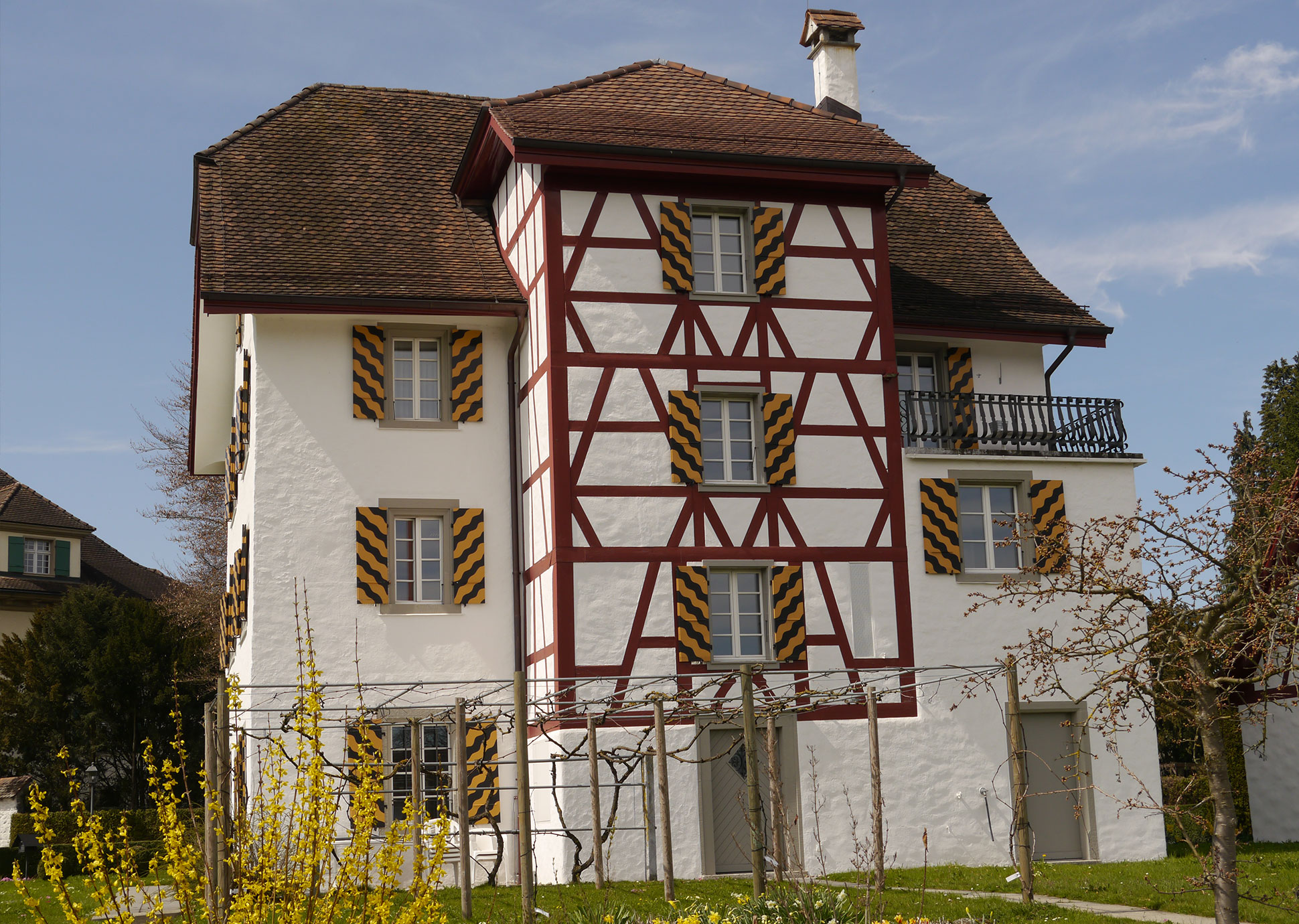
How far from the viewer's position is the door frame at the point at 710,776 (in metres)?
18.7

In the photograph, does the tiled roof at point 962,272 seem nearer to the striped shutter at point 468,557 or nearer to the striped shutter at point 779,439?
the striped shutter at point 779,439

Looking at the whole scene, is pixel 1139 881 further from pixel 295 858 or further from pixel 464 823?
pixel 295 858

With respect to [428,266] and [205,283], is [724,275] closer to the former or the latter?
[428,266]

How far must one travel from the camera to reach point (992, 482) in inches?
829

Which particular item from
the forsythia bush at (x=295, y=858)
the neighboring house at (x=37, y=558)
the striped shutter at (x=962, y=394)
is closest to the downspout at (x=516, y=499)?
the striped shutter at (x=962, y=394)

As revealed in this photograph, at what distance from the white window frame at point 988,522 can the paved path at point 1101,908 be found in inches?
237

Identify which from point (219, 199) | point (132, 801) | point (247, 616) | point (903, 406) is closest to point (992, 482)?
point (903, 406)

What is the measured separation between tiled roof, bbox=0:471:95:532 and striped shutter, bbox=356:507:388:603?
26.3m

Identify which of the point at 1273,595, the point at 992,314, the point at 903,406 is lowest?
the point at 1273,595

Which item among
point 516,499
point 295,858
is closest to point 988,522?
point 516,499

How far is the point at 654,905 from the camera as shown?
45.7 feet

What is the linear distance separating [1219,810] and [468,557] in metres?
Result: 12.4

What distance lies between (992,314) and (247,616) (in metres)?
11.7

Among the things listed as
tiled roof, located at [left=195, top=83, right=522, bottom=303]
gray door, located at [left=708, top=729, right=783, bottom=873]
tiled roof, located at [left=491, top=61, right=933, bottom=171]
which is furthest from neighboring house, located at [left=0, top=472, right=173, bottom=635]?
gray door, located at [left=708, top=729, right=783, bottom=873]
